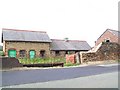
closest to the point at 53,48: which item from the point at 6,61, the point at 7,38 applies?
the point at 7,38

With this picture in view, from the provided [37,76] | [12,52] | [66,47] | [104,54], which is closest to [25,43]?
[12,52]

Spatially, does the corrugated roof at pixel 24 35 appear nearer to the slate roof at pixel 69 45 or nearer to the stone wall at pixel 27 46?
the stone wall at pixel 27 46

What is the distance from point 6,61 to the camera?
778 inches

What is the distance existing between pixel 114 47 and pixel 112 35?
15.5 m

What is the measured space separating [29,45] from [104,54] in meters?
16.9

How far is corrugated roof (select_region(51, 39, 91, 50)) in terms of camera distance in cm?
4662

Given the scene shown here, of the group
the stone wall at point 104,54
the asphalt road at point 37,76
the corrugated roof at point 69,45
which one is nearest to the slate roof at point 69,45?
the corrugated roof at point 69,45

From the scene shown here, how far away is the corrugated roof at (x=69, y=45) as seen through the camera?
46625 millimetres

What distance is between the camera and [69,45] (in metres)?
49.8

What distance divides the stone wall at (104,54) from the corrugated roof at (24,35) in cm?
1606

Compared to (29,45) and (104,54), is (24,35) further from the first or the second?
(104,54)

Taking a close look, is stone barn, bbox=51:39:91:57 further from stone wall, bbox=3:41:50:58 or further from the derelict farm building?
stone wall, bbox=3:41:50:58

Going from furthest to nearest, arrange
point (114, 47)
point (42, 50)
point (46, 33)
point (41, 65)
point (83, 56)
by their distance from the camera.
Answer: point (46, 33) < point (42, 50) < point (114, 47) < point (83, 56) < point (41, 65)

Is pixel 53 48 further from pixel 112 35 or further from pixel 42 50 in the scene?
pixel 112 35
